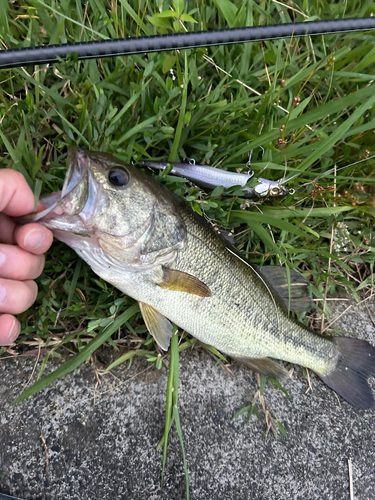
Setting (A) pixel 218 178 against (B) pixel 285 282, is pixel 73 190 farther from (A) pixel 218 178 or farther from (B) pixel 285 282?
(B) pixel 285 282

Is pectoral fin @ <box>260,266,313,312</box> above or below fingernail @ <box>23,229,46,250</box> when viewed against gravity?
below

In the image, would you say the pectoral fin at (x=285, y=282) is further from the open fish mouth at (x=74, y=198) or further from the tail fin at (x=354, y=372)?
the open fish mouth at (x=74, y=198)

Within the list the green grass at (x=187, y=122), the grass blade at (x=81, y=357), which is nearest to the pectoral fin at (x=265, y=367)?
the green grass at (x=187, y=122)

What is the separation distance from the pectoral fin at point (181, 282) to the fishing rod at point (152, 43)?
1.19m

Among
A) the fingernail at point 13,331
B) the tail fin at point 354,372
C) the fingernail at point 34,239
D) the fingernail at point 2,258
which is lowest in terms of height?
the tail fin at point 354,372

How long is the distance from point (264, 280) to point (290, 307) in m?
0.36

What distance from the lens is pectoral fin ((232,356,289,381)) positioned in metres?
2.24

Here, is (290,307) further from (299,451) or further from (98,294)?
(98,294)

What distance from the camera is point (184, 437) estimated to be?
87.0 inches

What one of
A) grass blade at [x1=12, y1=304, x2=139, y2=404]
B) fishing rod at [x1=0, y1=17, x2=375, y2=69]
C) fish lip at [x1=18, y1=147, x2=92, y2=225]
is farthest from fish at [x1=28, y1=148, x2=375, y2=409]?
fishing rod at [x1=0, y1=17, x2=375, y2=69]

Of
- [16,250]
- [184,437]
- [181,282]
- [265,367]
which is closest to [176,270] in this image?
[181,282]

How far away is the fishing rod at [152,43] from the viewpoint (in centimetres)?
164

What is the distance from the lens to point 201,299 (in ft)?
6.50

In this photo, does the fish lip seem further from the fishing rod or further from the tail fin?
the tail fin
